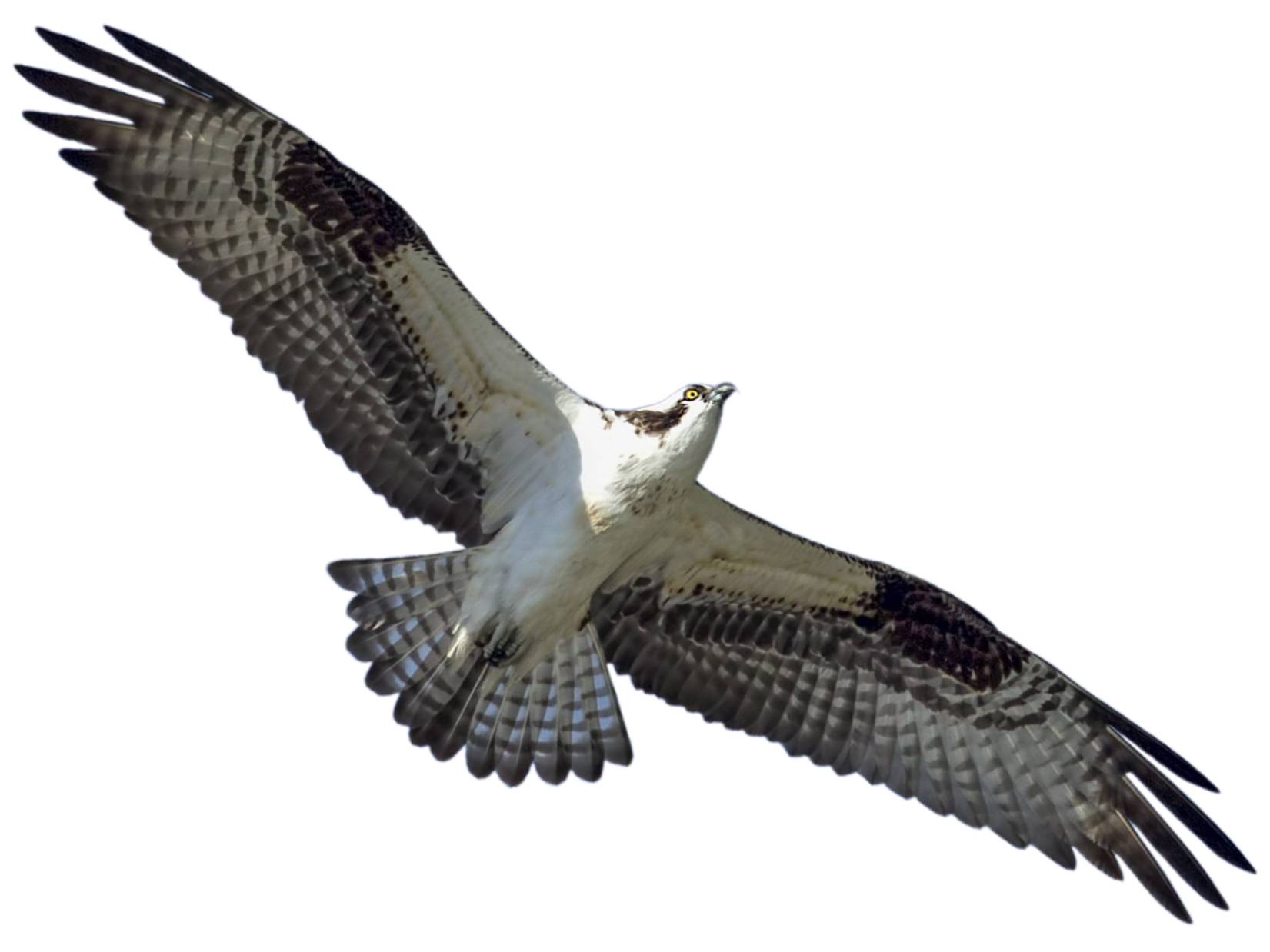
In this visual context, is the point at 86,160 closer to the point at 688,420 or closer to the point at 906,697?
the point at 688,420

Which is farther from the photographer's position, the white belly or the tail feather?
the tail feather

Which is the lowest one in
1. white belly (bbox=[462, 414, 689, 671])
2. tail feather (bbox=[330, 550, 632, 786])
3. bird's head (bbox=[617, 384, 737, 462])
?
tail feather (bbox=[330, 550, 632, 786])

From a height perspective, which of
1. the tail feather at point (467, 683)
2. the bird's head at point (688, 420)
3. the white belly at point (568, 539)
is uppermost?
the bird's head at point (688, 420)

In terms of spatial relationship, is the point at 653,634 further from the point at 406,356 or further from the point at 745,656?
the point at 406,356

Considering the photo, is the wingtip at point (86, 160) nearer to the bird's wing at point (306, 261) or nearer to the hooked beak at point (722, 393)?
the bird's wing at point (306, 261)

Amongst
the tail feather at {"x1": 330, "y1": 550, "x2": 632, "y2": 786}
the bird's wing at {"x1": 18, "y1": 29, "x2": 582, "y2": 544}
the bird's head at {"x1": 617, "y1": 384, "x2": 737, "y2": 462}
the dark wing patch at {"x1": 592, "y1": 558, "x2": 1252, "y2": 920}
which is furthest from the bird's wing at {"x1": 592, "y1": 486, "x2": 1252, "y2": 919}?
the bird's wing at {"x1": 18, "y1": 29, "x2": 582, "y2": 544}

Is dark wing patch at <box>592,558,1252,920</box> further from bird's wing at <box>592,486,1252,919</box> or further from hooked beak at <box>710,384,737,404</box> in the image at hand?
hooked beak at <box>710,384,737,404</box>

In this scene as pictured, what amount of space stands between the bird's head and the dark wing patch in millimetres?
1483

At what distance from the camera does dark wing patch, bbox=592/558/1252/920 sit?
13.8 m

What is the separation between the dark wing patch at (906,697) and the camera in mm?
13797

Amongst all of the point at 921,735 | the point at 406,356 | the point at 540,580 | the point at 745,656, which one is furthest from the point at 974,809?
the point at 406,356

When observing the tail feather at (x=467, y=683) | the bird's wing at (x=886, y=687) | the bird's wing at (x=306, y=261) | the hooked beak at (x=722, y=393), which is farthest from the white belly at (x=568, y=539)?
the bird's wing at (x=886, y=687)

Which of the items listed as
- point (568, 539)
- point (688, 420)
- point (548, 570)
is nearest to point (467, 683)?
point (548, 570)

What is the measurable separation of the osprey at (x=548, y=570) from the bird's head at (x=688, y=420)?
0.01 meters
